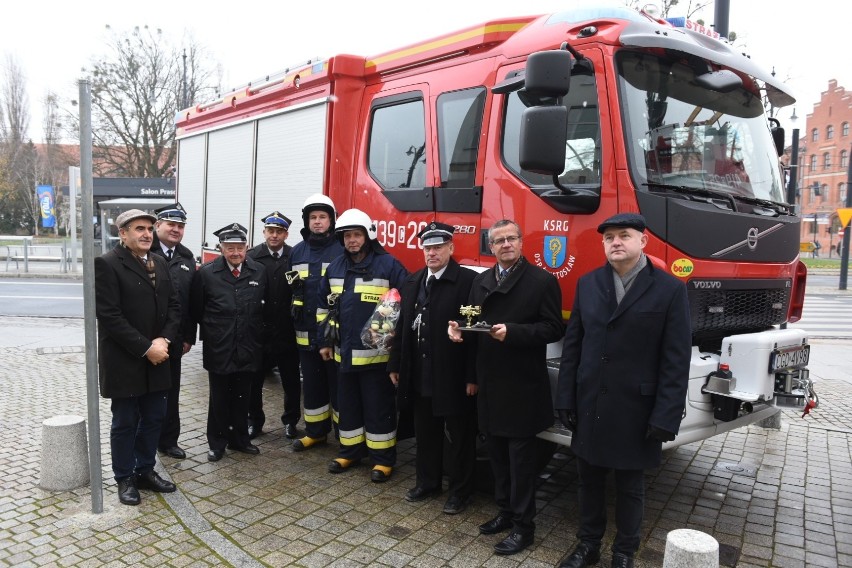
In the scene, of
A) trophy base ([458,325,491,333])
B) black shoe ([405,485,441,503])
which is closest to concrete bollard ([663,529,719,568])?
trophy base ([458,325,491,333])

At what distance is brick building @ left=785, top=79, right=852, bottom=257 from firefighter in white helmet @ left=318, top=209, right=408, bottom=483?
58295mm

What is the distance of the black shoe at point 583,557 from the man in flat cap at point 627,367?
10 mm

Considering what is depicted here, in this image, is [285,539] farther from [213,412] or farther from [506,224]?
[506,224]

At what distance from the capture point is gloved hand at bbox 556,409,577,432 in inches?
139

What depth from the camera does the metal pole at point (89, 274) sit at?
3.69 meters

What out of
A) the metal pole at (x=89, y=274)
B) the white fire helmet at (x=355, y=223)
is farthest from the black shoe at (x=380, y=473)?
the metal pole at (x=89, y=274)

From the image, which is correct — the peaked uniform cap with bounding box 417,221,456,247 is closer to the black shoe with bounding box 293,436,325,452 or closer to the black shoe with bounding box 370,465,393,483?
the black shoe with bounding box 370,465,393,483

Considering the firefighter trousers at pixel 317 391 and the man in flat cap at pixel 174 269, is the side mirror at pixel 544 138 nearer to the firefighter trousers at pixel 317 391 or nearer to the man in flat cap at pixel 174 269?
the firefighter trousers at pixel 317 391

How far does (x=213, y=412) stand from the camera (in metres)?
5.13

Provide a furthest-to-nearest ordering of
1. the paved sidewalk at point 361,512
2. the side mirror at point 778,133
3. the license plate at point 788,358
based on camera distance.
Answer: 1. the side mirror at point 778,133
2. the license plate at point 788,358
3. the paved sidewalk at point 361,512

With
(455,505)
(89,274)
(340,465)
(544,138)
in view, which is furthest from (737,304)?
(89,274)

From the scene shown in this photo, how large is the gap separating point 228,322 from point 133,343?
0.93m

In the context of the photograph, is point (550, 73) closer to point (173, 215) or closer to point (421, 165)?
point (421, 165)

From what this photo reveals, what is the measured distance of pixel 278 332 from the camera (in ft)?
17.9
